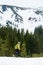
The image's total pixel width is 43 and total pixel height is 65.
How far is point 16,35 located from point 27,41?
0.63 meters

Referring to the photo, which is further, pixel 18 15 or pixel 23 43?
pixel 18 15

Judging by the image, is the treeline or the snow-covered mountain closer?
the treeline
